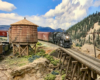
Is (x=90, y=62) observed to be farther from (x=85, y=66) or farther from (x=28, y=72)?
(x=28, y=72)

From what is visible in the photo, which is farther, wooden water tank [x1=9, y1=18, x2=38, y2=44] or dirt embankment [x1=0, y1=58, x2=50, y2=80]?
wooden water tank [x1=9, y1=18, x2=38, y2=44]

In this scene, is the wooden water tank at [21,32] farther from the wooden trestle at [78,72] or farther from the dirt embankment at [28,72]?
the wooden trestle at [78,72]

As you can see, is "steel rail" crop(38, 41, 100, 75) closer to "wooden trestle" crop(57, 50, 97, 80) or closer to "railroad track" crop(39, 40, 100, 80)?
"railroad track" crop(39, 40, 100, 80)

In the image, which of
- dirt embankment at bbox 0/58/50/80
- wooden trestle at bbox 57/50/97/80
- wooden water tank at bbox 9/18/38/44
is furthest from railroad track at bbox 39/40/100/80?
wooden water tank at bbox 9/18/38/44

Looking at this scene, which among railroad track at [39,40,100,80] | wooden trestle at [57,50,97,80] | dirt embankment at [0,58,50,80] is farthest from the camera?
dirt embankment at [0,58,50,80]

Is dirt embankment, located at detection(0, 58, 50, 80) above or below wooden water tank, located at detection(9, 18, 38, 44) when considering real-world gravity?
below

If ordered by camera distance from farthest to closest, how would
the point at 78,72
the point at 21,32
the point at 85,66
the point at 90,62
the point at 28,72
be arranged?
the point at 21,32, the point at 28,72, the point at 78,72, the point at 85,66, the point at 90,62

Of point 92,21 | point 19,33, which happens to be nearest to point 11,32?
point 19,33

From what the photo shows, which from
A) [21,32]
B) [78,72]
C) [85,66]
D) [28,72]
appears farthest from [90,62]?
[21,32]

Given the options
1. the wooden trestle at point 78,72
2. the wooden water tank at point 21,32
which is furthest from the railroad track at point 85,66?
the wooden water tank at point 21,32

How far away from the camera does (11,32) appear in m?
16.0

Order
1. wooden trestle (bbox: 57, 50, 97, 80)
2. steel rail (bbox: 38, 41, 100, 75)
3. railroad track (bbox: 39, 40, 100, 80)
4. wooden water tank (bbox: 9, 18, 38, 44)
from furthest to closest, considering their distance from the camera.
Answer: wooden water tank (bbox: 9, 18, 38, 44), wooden trestle (bbox: 57, 50, 97, 80), railroad track (bbox: 39, 40, 100, 80), steel rail (bbox: 38, 41, 100, 75)

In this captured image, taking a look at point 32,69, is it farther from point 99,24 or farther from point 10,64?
point 99,24

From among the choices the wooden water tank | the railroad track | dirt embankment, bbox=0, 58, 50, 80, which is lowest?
dirt embankment, bbox=0, 58, 50, 80
